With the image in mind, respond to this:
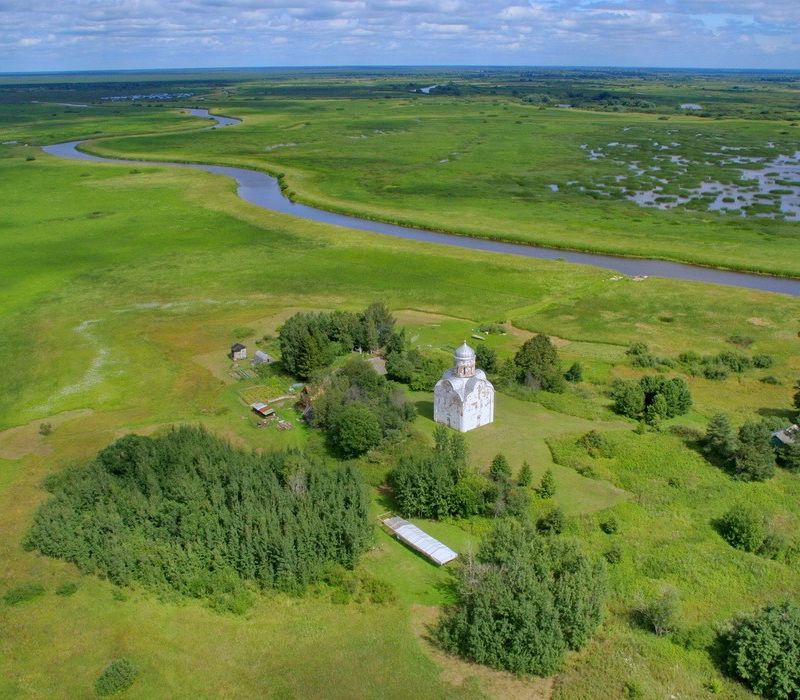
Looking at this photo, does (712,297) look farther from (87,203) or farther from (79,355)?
(87,203)

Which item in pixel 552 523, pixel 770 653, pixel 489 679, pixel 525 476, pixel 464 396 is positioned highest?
pixel 464 396

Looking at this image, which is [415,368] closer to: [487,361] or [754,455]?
[487,361]

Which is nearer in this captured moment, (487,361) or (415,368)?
(415,368)

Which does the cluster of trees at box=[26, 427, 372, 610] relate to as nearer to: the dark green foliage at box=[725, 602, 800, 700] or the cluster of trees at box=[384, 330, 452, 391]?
the cluster of trees at box=[384, 330, 452, 391]

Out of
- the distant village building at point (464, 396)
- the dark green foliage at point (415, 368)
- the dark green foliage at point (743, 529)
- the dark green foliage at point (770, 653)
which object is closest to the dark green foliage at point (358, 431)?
the distant village building at point (464, 396)

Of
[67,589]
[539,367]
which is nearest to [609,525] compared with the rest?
[539,367]

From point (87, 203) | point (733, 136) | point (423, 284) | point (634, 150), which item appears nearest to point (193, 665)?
point (423, 284)
